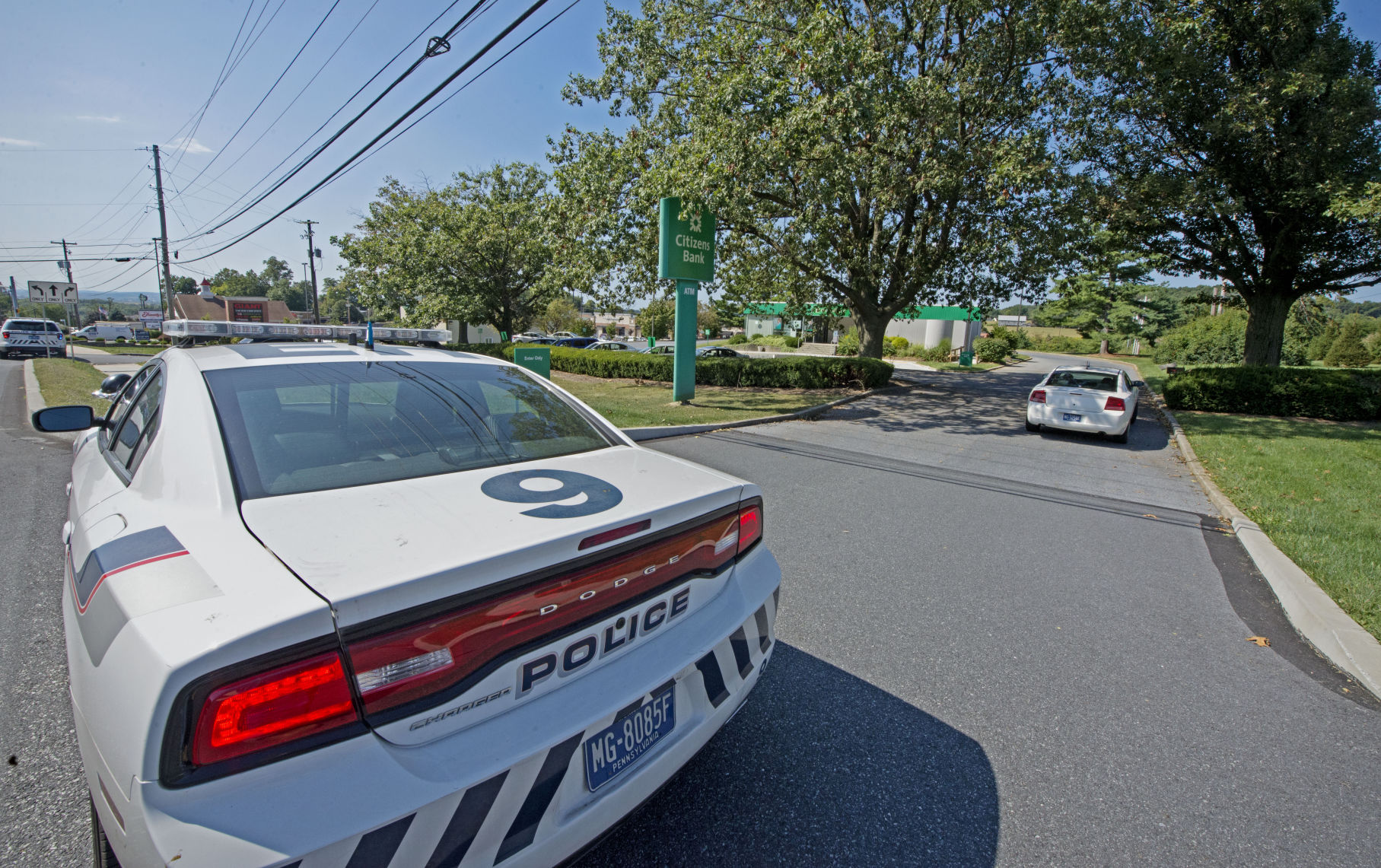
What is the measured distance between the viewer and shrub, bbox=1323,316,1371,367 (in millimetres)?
34781

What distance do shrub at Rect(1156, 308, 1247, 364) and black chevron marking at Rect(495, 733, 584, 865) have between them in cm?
4129

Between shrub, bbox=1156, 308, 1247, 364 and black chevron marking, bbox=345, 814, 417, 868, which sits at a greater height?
shrub, bbox=1156, 308, 1247, 364

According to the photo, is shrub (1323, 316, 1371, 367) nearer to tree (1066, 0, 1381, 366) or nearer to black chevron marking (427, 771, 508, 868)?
tree (1066, 0, 1381, 366)

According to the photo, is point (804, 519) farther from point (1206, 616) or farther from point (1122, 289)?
point (1122, 289)

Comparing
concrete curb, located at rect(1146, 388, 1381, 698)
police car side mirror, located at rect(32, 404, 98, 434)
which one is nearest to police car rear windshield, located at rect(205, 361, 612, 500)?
police car side mirror, located at rect(32, 404, 98, 434)

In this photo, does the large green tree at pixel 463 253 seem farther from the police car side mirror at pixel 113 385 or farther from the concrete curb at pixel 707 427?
the police car side mirror at pixel 113 385

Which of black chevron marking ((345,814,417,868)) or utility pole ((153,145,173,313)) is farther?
utility pole ((153,145,173,313))

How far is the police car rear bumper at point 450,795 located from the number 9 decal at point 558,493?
458 millimetres

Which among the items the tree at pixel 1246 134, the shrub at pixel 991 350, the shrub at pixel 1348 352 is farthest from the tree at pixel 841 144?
the shrub at pixel 1348 352

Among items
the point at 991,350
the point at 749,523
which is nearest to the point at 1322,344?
the point at 991,350

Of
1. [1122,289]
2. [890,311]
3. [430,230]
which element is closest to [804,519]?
[890,311]

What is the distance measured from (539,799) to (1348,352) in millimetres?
50720

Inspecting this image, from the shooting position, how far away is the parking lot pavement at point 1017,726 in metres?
2.19

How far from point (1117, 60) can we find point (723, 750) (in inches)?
649
